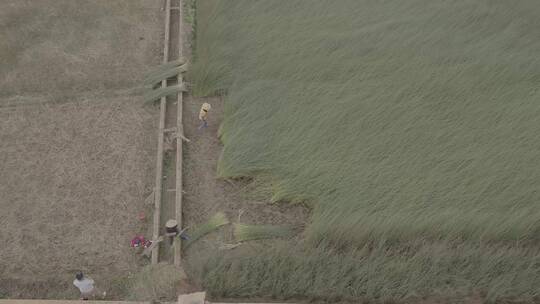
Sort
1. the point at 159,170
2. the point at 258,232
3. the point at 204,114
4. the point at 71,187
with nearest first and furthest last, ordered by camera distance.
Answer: the point at 258,232, the point at 71,187, the point at 159,170, the point at 204,114

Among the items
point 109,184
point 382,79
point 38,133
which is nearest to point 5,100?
point 38,133

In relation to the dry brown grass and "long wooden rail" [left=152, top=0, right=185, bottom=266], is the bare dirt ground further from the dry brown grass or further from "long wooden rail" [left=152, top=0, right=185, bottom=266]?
"long wooden rail" [left=152, top=0, right=185, bottom=266]

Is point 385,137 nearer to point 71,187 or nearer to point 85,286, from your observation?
point 85,286

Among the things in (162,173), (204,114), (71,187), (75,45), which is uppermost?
(75,45)

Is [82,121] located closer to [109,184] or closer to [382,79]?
[109,184]

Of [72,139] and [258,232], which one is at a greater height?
[72,139]

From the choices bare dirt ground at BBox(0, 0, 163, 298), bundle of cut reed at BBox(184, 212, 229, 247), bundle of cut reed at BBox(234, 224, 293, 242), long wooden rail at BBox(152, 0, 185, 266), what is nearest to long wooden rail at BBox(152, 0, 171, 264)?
long wooden rail at BBox(152, 0, 185, 266)

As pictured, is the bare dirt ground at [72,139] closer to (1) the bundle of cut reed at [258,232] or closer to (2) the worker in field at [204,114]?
(2) the worker in field at [204,114]

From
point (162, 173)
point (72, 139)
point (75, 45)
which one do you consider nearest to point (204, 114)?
point (162, 173)
